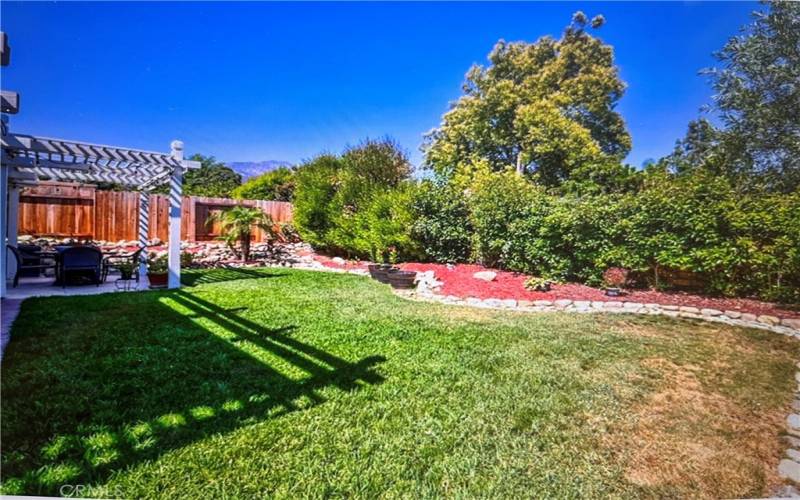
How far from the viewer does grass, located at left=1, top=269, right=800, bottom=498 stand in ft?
5.72

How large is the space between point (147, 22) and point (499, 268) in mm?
6827

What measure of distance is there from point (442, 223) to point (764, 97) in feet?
19.8

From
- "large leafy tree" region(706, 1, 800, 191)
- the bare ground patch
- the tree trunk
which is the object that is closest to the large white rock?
the bare ground patch

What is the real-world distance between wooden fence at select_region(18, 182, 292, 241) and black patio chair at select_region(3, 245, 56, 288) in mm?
4346

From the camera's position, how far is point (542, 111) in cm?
1494

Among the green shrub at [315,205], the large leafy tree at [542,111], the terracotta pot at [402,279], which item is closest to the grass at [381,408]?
the terracotta pot at [402,279]

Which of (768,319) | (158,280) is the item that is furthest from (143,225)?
(768,319)

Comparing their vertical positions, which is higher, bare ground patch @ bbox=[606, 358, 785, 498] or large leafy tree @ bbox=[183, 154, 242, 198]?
large leafy tree @ bbox=[183, 154, 242, 198]

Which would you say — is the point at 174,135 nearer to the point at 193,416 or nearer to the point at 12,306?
the point at 12,306

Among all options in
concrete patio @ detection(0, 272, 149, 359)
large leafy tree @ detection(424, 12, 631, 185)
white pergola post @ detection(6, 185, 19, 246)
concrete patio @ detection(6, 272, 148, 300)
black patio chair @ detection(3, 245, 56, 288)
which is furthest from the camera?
large leafy tree @ detection(424, 12, 631, 185)

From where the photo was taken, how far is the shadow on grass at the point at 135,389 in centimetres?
180

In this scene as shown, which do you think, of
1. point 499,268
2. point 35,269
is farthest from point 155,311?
point 499,268

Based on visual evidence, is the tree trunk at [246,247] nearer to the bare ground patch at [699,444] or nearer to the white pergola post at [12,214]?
the white pergola post at [12,214]

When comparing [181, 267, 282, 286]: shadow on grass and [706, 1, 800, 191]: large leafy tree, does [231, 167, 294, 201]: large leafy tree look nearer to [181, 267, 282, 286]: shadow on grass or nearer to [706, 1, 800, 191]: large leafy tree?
[181, 267, 282, 286]: shadow on grass
